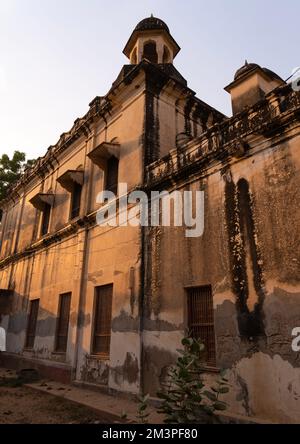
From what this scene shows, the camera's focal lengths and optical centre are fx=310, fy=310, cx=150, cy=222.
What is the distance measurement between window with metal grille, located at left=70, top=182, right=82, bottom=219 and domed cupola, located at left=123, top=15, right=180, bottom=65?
16.7 feet

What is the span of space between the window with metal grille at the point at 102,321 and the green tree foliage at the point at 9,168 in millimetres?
13703

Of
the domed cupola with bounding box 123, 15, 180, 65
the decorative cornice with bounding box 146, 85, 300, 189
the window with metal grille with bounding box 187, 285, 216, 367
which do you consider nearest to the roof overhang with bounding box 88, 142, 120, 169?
the decorative cornice with bounding box 146, 85, 300, 189

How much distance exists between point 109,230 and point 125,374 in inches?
144

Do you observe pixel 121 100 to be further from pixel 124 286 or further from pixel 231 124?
pixel 124 286

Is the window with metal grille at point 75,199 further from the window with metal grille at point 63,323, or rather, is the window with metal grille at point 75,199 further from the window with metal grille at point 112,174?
the window with metal grille at point 63,323

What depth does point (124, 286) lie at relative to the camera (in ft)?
24.8

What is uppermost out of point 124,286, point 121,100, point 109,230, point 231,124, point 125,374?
point 121,100

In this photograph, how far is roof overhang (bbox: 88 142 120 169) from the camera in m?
9.34

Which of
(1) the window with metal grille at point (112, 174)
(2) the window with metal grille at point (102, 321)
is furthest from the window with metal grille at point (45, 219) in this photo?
(2) the window with metal grille at point (102, 321)

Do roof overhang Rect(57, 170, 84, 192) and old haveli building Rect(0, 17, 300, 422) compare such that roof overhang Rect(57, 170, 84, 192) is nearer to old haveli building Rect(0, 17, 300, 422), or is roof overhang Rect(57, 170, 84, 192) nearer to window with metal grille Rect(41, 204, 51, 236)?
old haveli building Rect(0, 17, 300, 422)

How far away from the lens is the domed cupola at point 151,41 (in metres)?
11.4
